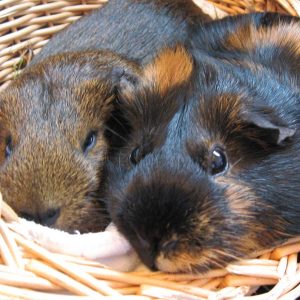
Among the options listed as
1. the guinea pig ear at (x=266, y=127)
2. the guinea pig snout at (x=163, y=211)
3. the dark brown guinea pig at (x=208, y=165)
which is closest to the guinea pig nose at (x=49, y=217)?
the dark brown guinea pig at (x=208, y=165)

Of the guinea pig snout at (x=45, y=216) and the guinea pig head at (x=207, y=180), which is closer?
the guinea pig head at (x=207, y=180)

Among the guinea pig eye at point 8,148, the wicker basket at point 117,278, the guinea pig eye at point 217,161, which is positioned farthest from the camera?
the guinea pig eye at point 8,148

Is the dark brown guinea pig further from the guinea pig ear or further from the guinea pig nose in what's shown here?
the guinea pig nose

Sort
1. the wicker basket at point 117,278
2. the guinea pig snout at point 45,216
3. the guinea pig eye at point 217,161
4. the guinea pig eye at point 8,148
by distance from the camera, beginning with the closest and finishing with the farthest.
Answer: the wicker basket at point 117,278
the guinea pig eye at point 217,161
the guinea pig snout at point 45,216
the guinea pig eye at point 8,148

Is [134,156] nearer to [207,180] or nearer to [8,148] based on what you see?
[207,180]

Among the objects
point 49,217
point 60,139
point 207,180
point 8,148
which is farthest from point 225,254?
point 8,148

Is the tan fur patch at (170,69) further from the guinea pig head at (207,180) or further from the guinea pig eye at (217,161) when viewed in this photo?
the guinea pig eye at (217,161)

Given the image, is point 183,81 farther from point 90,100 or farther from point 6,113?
point 6,113
